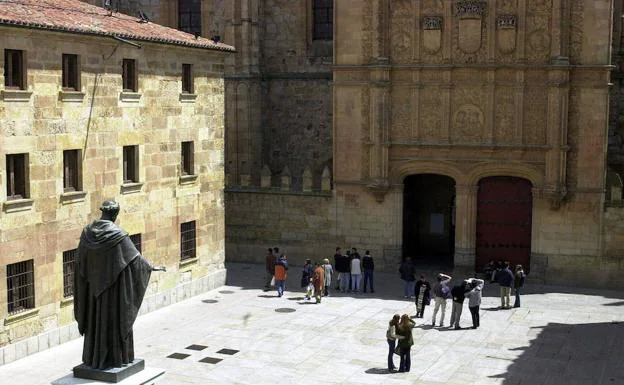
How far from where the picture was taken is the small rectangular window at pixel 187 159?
29.4 m

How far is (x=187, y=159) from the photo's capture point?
2959 cm

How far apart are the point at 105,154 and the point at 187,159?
4.78 metres

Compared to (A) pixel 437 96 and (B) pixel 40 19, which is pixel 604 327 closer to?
(A) pixel 437 96

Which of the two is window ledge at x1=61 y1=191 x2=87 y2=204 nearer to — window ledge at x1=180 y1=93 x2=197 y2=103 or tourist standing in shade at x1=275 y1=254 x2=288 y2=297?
window ledge at x1=180 y1=93 x2=197 y2=103

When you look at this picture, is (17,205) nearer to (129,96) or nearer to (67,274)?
(67,274)

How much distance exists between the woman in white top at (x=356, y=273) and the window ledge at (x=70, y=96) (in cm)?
1107

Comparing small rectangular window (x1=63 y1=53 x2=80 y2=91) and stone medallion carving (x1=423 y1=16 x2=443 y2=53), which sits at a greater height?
stone medallion carving (x1=423 y1=16 x2=443 y2=53)

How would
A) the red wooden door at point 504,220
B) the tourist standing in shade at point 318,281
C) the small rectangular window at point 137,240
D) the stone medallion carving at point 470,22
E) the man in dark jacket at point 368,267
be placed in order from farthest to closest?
the red wooden door at point 504,220 → the stone medallion carving at point 470,22 → the man in dark jacket at point 368,267 → the tourist standing in shade at point 318,281 → the small rectangular window at point 137,240

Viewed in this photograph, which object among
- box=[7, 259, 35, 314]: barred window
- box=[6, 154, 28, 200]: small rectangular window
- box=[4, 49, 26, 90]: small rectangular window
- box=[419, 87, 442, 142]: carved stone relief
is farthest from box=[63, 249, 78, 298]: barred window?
box=[419, 87, 442, 142]: carved stone relief

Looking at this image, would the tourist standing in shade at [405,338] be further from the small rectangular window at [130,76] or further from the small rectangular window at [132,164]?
the small rectangular window at [130,76]

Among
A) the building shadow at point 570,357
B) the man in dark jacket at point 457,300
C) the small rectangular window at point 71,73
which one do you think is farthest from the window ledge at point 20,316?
the building shadow at point 570,357

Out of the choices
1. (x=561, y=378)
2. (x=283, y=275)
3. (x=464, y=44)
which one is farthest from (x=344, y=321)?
(x=464, y=44)

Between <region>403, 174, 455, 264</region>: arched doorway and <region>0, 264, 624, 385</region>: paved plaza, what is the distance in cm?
636

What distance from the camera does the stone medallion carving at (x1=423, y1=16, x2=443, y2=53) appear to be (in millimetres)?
32156
